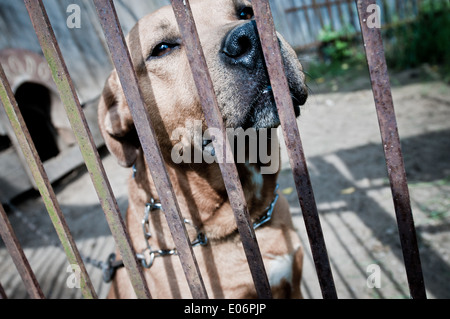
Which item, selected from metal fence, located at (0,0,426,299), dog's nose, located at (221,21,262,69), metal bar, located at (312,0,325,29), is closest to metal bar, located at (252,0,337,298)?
metal fence, located at (0,0,426,299)

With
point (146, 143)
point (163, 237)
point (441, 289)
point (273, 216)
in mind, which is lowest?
point (441, 289)

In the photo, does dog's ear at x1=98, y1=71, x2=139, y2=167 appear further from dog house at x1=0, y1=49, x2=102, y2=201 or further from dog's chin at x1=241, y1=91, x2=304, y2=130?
dog house at x1=0, y1=49, x2=102, y2=201

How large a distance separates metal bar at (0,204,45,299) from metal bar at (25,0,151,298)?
1.70 feet

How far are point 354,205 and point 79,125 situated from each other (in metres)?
3.11

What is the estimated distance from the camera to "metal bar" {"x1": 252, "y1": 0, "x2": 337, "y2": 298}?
3.10 ft

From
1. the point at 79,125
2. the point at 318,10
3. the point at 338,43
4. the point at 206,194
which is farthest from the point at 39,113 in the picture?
the point at 318,10

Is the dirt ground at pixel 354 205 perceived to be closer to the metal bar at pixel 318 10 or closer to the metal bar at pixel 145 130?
the metal bar at pixel 145 130

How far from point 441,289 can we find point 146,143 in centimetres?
243

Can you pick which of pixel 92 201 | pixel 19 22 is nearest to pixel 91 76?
pixel 19 22

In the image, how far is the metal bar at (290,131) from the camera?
0.94 metres

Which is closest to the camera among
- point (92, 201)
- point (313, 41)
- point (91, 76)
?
point (92, 201)
